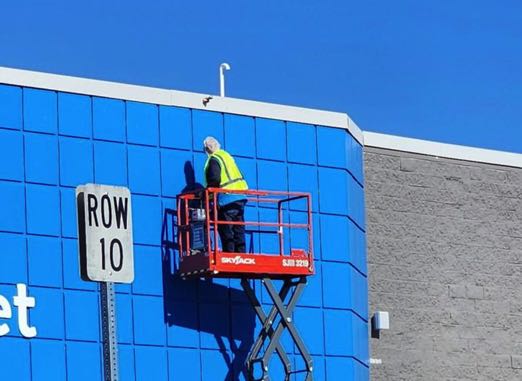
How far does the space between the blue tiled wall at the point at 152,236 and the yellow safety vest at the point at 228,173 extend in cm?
70

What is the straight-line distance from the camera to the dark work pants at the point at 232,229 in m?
22.2

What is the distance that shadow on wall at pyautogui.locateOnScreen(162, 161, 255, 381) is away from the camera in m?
22.5

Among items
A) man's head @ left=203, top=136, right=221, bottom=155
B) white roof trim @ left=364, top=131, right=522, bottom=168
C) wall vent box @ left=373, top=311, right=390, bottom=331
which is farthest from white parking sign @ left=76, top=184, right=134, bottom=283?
white roof trim @ left=364, top=131, right=522, bottom=168

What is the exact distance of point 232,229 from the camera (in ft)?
73.2

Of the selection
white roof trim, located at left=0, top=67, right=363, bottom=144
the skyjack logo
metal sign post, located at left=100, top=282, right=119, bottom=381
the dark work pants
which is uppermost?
white roof trim, located at left=0, top=67, right=363, bottom=144

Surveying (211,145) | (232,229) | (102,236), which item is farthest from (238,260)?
(102,236)

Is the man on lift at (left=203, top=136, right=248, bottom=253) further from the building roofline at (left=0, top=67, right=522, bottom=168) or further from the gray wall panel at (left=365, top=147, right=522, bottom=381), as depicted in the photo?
the gray wall panel at (left=365, top=147, right=522, bottom=381)

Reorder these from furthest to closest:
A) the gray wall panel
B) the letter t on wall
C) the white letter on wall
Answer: the gray wall panel < the letter t on wall < the white letter on wall

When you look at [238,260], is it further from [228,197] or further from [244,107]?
[244,107]

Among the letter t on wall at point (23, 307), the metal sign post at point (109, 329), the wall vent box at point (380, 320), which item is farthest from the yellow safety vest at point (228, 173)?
the metal sign post at point (109, 329)

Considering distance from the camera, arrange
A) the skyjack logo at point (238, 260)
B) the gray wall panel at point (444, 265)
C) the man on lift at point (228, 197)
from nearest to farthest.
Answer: the skyjack logo at point (238, 260), the man on lift at point (228, 197), the gray wall panel at point (444, 265)

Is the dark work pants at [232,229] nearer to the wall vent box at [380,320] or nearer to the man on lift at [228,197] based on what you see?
the man on lift at [228,197]

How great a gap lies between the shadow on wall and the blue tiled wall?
2 centimetres

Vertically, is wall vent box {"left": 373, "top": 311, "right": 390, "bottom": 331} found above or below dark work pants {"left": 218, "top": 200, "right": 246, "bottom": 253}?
below
